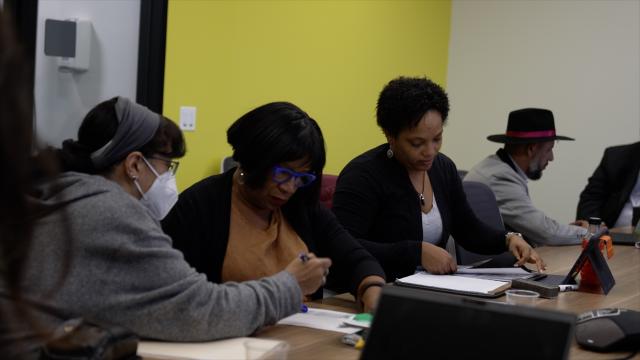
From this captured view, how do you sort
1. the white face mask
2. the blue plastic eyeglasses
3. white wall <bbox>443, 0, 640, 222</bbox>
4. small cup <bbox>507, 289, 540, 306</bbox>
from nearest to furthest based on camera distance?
the white face mask
the blue plastic eyeglasses
small cup <bbox>507, 289, 540, 306</bbox>
white wall <bbox>443, 0, 640, 222</bbox>

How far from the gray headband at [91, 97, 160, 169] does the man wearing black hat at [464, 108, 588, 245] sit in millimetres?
2480

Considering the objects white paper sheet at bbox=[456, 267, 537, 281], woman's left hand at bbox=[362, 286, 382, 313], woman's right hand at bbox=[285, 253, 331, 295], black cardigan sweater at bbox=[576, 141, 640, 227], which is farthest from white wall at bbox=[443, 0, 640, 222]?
woman's right hand at bbox=[285, 253, 331, 295]

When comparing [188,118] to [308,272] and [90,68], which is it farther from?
[308,272]

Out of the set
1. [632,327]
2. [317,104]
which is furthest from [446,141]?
[632,327]

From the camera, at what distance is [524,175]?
396cm

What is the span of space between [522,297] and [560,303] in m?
0.16

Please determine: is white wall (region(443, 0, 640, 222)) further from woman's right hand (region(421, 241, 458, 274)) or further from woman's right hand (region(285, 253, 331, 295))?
woman's right hand (region(285, 253, 331, 295))

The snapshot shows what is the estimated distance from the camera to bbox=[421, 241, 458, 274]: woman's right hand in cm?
252

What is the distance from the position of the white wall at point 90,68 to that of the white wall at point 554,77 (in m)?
3.03

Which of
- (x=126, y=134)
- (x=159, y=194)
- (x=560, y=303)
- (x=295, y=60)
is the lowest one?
(x=560, y=303)

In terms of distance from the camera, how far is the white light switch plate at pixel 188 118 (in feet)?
13.5

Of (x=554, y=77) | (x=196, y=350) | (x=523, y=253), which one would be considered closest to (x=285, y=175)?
(x=196, y=350)

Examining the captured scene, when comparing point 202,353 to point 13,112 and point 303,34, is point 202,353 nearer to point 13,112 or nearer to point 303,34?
point 13,112

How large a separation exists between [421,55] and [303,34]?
4.78 feet
